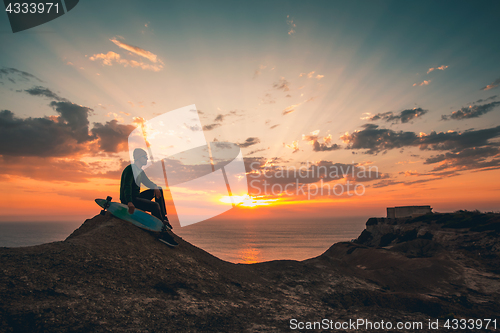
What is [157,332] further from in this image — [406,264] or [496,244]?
[496,244]

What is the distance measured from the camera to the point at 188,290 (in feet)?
24.2

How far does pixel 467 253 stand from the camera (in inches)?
686

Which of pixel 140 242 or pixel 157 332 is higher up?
pixel 140 242

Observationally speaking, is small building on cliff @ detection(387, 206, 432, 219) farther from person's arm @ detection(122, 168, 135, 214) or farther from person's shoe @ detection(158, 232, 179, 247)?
person's arm @ detection(122, 168, 135, 214)

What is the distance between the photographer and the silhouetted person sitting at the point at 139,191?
8211 mm

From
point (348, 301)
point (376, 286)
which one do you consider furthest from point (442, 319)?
point (376, 286)

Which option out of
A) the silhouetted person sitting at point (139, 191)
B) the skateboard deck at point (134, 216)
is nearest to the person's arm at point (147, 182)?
the silhouetted person sitting at point (139, 191)

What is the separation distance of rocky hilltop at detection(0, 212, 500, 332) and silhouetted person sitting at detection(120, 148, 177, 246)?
1.03 m

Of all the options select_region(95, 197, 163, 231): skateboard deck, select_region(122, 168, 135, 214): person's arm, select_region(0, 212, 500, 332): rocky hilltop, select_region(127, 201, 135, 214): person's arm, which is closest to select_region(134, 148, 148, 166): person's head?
select_region(122, 168, 135, 214): person's arm

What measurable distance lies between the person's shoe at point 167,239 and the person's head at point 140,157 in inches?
119

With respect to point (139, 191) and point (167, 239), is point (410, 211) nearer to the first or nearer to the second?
point (167, 239)

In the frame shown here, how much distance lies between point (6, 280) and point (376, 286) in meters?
13.7

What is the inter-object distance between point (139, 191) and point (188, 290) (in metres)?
3.84

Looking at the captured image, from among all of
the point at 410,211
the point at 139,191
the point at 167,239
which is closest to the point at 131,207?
the point at 139,191
